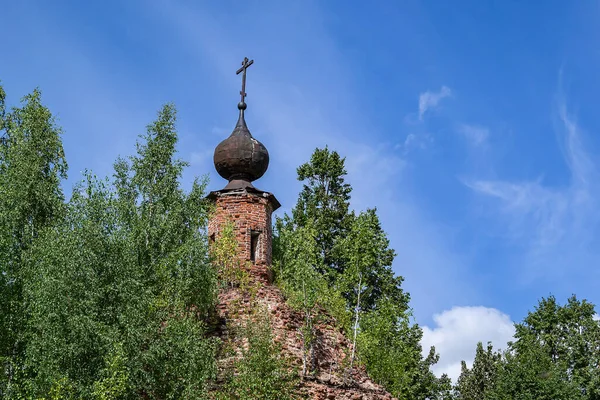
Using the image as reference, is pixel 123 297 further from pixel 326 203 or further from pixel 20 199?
pixel 326 203

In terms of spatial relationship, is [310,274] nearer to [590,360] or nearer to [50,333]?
[50,333]

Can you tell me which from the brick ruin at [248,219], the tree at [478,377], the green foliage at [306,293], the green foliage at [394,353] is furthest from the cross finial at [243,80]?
the tree at [478,377]

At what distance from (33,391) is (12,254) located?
382 cm

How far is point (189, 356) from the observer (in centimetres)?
1410

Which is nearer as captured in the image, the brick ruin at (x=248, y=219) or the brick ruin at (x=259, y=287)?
the brick ruin at (x=259, y=287)

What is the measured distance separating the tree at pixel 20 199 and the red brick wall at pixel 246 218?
11.6 ft

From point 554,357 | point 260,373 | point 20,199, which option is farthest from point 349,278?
point 554,357

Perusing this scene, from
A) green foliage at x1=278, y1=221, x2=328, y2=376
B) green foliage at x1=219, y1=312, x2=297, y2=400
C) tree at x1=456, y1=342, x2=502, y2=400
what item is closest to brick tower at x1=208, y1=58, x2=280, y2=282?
green foliage at x1=278, y1=221, x2=328, y2=376

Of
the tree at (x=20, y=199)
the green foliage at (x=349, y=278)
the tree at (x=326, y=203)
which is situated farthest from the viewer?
the tree at (x=326, y=203)

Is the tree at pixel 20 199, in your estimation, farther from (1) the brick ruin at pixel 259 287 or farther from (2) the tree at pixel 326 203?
(2) the tree at pixel 326 203

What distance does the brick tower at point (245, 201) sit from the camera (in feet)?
58.7

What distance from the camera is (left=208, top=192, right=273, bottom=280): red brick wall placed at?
58.9 feet

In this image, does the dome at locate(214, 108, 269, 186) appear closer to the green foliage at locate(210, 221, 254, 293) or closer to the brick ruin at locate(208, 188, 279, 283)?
the brick ruin at locate(208, 188, 279, 283)

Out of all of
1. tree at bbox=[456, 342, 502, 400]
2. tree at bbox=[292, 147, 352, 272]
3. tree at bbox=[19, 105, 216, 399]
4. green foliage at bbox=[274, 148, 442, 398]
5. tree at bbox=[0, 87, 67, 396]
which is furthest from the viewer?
tree at bbox=[456, 342, 502, 400]
